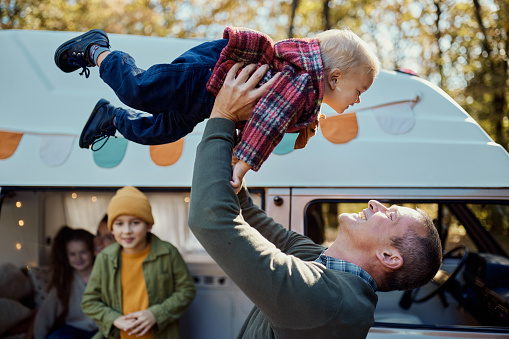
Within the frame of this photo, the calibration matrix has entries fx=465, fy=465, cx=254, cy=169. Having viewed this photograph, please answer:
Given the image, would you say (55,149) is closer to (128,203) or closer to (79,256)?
(128,203)

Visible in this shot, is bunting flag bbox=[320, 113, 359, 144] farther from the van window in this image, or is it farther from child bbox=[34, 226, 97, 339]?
child bbox=[34, 226, 97, 339]

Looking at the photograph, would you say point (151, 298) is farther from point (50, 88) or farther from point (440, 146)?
point (440, 146)

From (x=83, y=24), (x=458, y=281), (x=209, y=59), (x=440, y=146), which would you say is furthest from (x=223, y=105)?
(x=83, y=24)

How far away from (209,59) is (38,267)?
2954 mm

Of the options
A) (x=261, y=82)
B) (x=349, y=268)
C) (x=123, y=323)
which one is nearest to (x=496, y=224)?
(x=349, y=268)

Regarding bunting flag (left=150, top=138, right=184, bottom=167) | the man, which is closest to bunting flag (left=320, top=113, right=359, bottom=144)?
bunting flag (left=150, top=138, right=184, bottom=167)

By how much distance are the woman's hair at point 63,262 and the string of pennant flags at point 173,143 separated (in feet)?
3.37

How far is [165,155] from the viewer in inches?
118

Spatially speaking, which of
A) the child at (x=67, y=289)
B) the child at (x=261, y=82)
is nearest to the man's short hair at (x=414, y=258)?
the child at (x=261, y=82)

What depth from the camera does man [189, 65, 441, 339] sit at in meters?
1.23

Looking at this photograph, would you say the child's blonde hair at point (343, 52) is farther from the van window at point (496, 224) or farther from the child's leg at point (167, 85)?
the van window at point (496, 224)

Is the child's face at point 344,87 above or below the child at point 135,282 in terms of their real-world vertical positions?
above

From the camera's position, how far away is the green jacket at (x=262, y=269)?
1219 millimetres

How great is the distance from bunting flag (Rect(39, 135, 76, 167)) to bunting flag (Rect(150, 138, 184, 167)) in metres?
0.54
